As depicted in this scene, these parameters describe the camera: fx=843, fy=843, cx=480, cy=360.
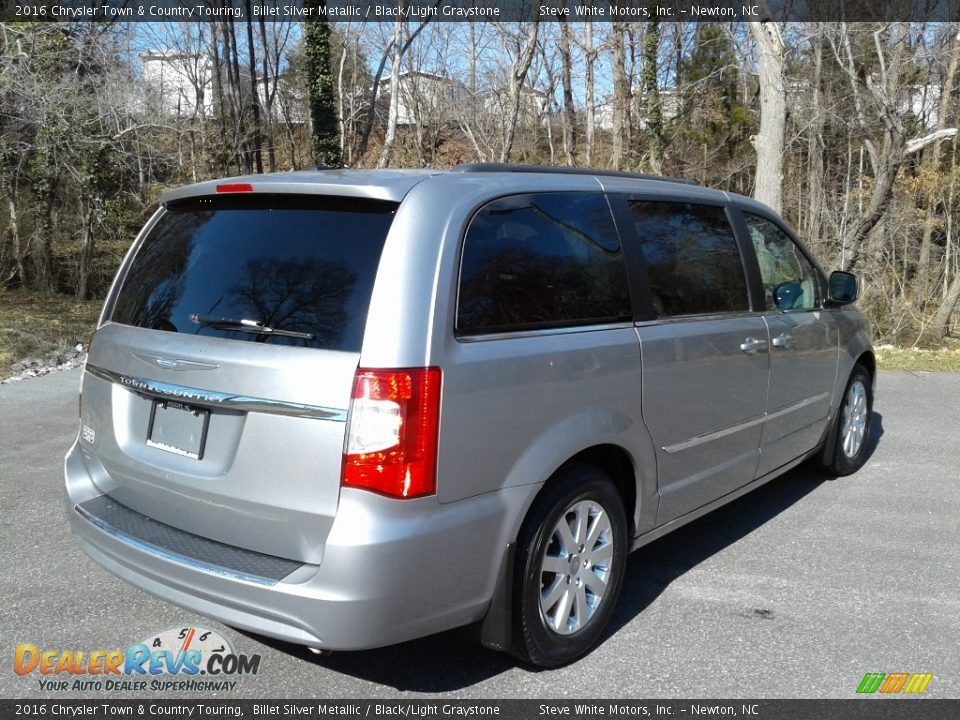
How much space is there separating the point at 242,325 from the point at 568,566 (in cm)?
151

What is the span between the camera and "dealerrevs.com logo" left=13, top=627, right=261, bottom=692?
10.3 feet

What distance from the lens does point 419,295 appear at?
270 cm

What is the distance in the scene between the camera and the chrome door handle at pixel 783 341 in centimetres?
451

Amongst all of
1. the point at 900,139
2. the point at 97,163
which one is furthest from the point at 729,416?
the point at 97,163

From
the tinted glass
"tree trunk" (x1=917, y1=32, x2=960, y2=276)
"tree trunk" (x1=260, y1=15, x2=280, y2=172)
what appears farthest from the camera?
"tree trunk" (x1=260, y1=15, x2=280, y2=172)

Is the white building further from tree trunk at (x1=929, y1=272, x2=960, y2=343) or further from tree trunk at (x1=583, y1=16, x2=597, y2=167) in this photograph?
tree trunk at (x1=929, y1=272, x2=960, y2=343)

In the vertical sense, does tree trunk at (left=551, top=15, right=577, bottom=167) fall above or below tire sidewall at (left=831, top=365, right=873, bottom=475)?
above

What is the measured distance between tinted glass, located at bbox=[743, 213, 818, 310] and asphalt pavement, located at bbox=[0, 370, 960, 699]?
131 cm

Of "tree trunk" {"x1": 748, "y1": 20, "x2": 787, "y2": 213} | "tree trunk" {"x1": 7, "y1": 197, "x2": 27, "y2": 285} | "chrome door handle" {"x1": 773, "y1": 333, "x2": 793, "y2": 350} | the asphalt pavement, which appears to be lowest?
the asphalt pavement

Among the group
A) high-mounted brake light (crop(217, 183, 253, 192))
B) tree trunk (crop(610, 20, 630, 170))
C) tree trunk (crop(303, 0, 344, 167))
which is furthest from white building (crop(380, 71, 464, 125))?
high-mounted brake light (crop(217, 183, 253, 192))

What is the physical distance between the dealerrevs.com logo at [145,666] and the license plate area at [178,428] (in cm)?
92

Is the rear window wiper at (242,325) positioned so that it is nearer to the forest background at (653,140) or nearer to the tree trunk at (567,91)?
the forest background at (653,140)

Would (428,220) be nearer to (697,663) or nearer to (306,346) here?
(306,346)

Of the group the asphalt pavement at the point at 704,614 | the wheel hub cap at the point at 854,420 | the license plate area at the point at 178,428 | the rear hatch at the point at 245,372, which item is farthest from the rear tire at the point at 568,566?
the wheel hub cap at the point at 854,420
